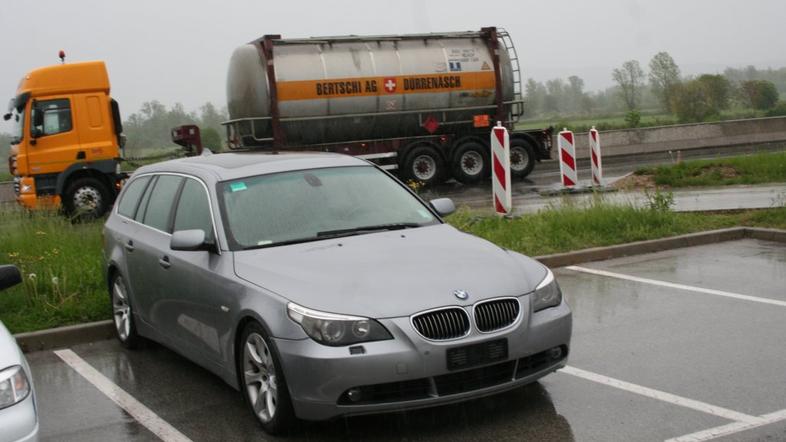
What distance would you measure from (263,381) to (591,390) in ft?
6.50

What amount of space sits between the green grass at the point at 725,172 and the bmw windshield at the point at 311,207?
1287 cm

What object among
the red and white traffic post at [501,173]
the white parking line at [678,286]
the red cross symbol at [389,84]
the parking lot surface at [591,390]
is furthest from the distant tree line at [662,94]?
the parking lot surface at [591,390]

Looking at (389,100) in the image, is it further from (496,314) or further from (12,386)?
(12,386)

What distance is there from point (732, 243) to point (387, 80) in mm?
12975

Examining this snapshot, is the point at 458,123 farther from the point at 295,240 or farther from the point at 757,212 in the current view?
the point at 295,240

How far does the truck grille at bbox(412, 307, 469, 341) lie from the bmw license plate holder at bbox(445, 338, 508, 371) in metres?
0.08

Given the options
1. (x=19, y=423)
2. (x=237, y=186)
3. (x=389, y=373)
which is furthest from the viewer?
(x=237, y=186)

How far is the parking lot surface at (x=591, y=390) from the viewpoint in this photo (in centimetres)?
516

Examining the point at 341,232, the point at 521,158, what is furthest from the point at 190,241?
the point at 521,158

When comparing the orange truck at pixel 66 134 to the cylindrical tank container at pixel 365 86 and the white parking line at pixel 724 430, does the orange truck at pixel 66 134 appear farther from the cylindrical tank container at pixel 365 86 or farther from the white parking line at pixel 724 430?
the white parking line at pixel 724 430

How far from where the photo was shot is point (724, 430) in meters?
4.92

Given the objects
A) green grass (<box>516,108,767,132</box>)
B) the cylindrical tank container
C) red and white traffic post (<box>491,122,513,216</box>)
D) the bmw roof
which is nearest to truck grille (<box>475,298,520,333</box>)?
the bmw roof

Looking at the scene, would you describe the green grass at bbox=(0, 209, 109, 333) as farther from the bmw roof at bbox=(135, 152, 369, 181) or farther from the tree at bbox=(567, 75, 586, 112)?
the tree at bbox=(567, 75, 586, 112)

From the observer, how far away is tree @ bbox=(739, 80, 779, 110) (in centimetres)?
3584
